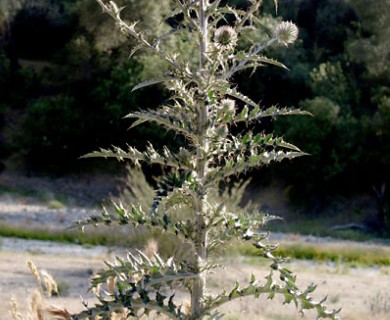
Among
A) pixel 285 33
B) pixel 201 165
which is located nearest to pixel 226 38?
pixel 285 33

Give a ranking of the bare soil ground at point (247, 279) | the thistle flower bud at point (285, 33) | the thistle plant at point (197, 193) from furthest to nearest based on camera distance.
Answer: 1. the bare soil ground at point (247, 279)
2. the thistle flower bud at point (285, 33)
3. the thistle plant at point (197, 193)

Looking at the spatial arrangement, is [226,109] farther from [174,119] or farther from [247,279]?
[247,279]

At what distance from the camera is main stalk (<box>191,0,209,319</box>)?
3529 millimetres

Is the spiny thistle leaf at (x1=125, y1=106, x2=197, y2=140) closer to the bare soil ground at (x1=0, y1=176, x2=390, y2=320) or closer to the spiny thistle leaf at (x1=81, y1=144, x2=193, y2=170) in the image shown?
the spiny thistle leaf at (x1=81, y1=144, x2=193, y2=170)

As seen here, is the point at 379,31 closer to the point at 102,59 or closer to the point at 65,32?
the point at 102,59

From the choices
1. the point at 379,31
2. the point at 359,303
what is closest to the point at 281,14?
the point at 379,31

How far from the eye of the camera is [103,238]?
691 inches

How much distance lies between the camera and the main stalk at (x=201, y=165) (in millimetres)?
3529

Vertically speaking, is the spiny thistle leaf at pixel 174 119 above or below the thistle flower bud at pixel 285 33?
below

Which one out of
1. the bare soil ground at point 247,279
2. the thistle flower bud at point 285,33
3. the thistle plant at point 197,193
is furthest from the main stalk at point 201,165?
the bare soil ground at point 247,279

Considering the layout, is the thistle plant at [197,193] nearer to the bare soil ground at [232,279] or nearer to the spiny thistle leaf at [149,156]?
the spiny thistle leaf at [149,156]

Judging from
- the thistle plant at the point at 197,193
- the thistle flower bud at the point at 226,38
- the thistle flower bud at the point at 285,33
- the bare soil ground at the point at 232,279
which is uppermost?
the thistle flower bud at the point at 285,33

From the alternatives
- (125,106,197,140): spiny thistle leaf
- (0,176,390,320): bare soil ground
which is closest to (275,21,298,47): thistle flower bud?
(125,106,197,140): spiny thistle leaf

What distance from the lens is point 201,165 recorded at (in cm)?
362
